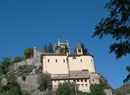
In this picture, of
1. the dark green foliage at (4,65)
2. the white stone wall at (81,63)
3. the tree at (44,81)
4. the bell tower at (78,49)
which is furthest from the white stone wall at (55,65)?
the dark green foliage at (4,65)

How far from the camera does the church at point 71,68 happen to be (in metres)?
86.9

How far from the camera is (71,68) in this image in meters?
91.6

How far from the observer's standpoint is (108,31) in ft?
34.6

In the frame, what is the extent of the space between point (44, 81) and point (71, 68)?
10945 mm

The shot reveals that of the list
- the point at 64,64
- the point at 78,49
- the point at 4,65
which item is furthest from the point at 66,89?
the point at 4,65

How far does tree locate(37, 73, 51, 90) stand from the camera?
83.9 metres

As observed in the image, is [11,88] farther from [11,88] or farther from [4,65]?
[4,65]

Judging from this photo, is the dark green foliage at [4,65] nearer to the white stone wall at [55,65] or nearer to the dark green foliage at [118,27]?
the white stone wall at [55,65]

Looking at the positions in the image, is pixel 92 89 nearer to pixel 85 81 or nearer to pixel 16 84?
pixel 85 81

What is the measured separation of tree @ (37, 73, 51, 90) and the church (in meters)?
1.94

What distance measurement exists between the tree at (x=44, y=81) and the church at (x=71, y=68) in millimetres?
1943

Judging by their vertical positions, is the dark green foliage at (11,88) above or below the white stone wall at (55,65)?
below

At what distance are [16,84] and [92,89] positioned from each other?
798 inches

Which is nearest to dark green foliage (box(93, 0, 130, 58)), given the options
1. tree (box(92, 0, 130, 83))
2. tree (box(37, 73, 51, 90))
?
tree (box(92, 0, 130, 83))
